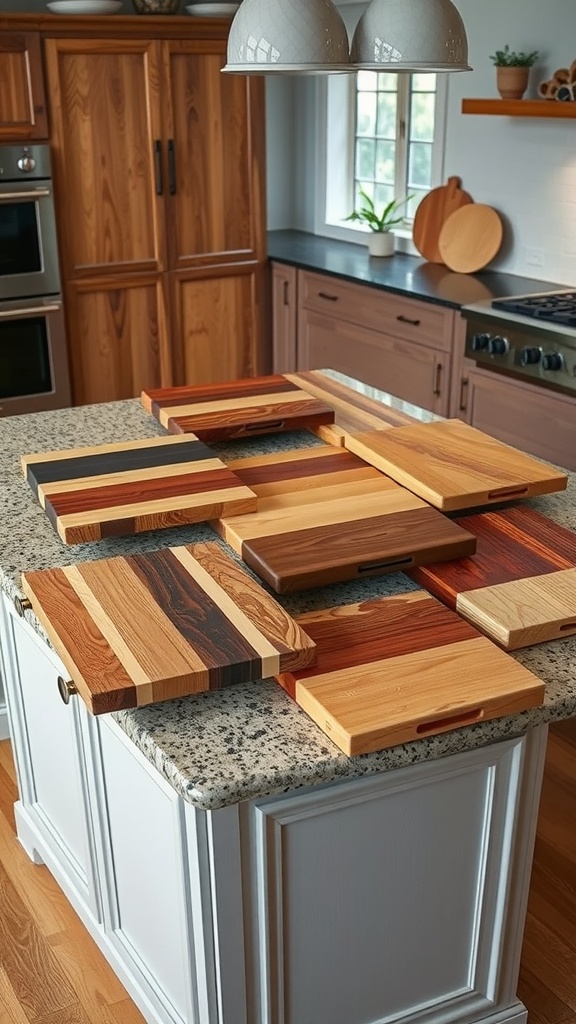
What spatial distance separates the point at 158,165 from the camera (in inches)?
171

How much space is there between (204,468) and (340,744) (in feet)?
2.78

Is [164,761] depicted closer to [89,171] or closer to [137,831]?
[137,831]

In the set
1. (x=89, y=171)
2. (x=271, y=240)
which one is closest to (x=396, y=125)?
(x=271, y=240)

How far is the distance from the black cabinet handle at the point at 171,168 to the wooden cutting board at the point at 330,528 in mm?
2626

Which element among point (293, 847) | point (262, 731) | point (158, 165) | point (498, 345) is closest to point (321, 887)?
point (293, 847)

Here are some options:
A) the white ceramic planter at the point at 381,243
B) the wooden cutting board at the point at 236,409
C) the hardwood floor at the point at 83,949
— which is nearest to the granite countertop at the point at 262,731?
the wooden cutting board at the point at 236,409

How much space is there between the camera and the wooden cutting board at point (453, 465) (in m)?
1.94

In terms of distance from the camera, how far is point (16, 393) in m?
4.36

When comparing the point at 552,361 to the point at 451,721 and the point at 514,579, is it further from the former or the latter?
the point at 451,721

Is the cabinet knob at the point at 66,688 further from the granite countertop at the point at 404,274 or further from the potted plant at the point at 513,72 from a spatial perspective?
the potted plant at the point at 513,72

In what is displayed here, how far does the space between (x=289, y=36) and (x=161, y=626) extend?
1002 millimetres

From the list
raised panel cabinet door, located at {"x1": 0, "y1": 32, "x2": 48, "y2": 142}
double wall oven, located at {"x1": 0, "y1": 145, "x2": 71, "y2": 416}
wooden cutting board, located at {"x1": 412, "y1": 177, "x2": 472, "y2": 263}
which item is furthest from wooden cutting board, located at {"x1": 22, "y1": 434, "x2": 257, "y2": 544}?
wooden cutting board, located at {"x1": 412, "y1": 177, "x2": 472, "y2": 263}

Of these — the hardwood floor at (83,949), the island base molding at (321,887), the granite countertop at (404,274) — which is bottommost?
the hardwood floor at (83,949)

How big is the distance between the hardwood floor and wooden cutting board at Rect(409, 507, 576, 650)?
0.86 meters
